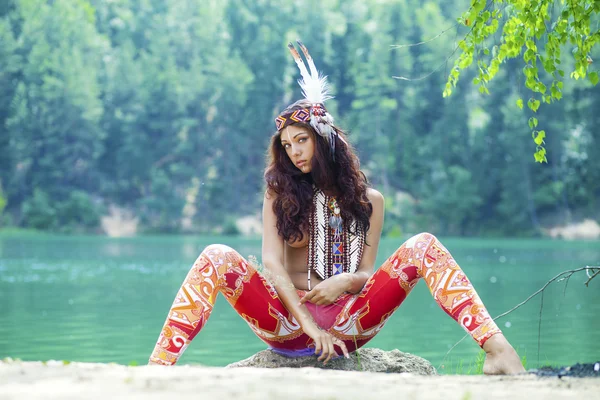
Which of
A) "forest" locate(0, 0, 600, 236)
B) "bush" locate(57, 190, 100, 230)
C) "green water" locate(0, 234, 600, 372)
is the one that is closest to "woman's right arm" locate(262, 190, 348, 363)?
"green water" locate(0, 234, 600, 372)

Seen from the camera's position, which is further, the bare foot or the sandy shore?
the bare foot

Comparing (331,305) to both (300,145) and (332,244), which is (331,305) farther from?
(300,145)

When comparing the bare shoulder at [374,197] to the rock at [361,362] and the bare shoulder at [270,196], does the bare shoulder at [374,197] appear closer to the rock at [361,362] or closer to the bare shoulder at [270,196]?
the bare shoulder at [270,196]

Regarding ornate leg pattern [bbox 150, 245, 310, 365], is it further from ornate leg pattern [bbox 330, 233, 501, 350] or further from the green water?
the green water

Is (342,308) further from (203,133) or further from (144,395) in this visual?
(203,133)

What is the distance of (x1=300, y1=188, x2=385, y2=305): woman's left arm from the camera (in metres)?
3.69

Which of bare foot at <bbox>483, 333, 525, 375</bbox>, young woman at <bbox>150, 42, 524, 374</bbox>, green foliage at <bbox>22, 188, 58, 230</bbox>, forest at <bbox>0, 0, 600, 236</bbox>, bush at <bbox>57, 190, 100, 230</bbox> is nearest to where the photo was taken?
bare foot at <bbox>483, 333, 525, 375</bbox>

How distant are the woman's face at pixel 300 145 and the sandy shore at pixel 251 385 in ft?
4.27

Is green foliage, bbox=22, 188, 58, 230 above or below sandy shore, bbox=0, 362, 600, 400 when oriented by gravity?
below

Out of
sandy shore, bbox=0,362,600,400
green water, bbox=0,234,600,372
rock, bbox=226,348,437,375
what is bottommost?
green water, bbox=0,234,600,372

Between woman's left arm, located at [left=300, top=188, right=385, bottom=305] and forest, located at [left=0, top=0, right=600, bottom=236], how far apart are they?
36.2 meters

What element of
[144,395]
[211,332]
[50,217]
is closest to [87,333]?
[211,332]

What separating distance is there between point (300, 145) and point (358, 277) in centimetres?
→ 67

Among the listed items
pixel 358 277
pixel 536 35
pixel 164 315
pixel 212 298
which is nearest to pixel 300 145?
pixel 358 277
